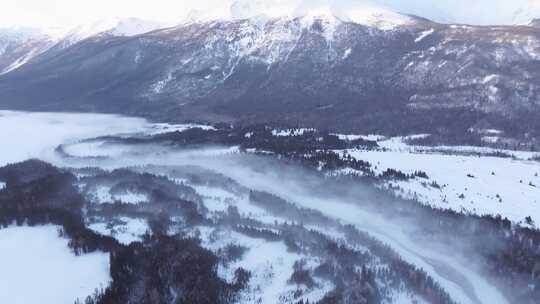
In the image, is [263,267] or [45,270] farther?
[263,267]

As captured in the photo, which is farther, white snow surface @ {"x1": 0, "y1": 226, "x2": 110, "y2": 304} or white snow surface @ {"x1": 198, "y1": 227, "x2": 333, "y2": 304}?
white snow surface @ {"x1": 198, "y1": 227, "x2": 333, "y2": 304}

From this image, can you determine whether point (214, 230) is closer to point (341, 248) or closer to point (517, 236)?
point (341, 248)

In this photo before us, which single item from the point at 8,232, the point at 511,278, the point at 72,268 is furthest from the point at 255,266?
the point at 8,232

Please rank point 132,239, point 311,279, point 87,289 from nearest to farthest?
point 87,289, point 311,279, point 132,239

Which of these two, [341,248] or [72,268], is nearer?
[72,268]

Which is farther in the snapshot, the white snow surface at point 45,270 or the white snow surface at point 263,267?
the white snow surface at point 263,267

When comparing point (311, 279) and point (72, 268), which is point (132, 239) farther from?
point (311, 279)

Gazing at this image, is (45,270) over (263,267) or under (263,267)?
over

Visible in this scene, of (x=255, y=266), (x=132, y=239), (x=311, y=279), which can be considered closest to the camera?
(x=311, y=279)
